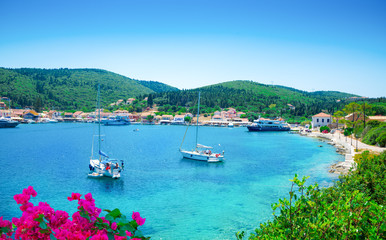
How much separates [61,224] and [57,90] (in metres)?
170

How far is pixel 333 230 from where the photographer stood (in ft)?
10.8

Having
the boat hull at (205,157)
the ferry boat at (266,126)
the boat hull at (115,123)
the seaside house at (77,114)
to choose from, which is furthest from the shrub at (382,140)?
the seaside house at (77,114)

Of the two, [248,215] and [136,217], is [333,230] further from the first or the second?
[248,215]

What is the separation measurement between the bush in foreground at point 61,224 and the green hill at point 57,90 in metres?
140

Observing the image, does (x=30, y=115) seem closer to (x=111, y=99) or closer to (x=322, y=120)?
(x=111, y=99)

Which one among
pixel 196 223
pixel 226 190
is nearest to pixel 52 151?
pixel 226 190

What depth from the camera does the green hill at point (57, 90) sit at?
13134 cm

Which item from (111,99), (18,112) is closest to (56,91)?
(111,99)

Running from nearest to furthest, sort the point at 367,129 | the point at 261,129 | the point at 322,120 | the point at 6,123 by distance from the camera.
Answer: the point at 367,129, the point at 322,120, the point at 6,123, the point at 261,129

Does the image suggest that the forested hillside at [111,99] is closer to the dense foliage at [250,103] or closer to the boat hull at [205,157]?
the dense foliage at [250,103]

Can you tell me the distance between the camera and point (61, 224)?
261 cm

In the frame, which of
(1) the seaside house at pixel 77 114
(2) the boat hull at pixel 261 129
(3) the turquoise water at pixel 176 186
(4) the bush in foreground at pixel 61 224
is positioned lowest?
(3) the turquoise water at pixel 176 186

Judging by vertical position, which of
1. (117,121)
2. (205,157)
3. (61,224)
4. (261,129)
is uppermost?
(61,224)

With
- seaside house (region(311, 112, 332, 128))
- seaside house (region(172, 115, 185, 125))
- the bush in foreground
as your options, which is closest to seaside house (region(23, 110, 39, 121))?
seaside house (region(172, 115, 185, 125))
